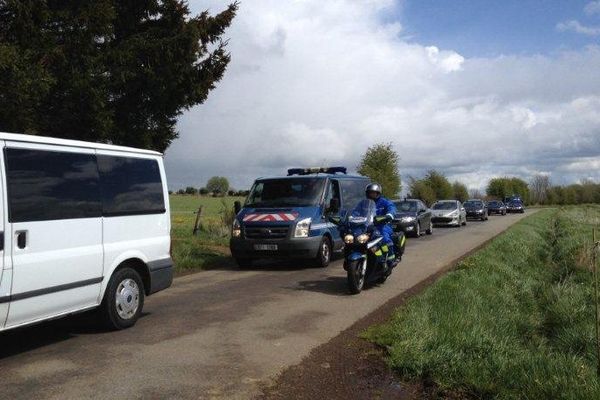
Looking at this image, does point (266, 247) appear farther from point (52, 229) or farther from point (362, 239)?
point (52, 229)

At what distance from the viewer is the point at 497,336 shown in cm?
670

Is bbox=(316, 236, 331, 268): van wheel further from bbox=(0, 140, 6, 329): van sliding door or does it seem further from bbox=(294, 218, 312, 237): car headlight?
bbox=(0, 140, 6, 329): van sliding door

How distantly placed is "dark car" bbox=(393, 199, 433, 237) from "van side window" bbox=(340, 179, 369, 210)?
668 cm

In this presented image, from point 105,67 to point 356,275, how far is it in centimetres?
777

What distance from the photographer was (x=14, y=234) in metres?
5.34

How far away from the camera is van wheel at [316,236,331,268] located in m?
13.0

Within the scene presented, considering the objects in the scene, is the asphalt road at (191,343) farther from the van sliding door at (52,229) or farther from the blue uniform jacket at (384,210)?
the blue uniform jacket at (384,210)

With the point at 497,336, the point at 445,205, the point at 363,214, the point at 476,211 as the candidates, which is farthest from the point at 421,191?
the point at 497,336

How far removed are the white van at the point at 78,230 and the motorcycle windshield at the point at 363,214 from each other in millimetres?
3383

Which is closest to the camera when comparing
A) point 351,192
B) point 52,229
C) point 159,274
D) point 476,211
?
point 52,229

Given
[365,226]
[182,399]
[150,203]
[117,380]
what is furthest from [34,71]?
[182,399]

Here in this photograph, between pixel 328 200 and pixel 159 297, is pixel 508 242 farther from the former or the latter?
pixel 159 297

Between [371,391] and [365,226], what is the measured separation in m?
5.02

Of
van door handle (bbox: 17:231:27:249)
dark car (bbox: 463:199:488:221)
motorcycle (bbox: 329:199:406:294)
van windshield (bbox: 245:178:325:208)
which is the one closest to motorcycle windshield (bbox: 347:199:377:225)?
motorcycle (bbox: 329:199:406:294)
